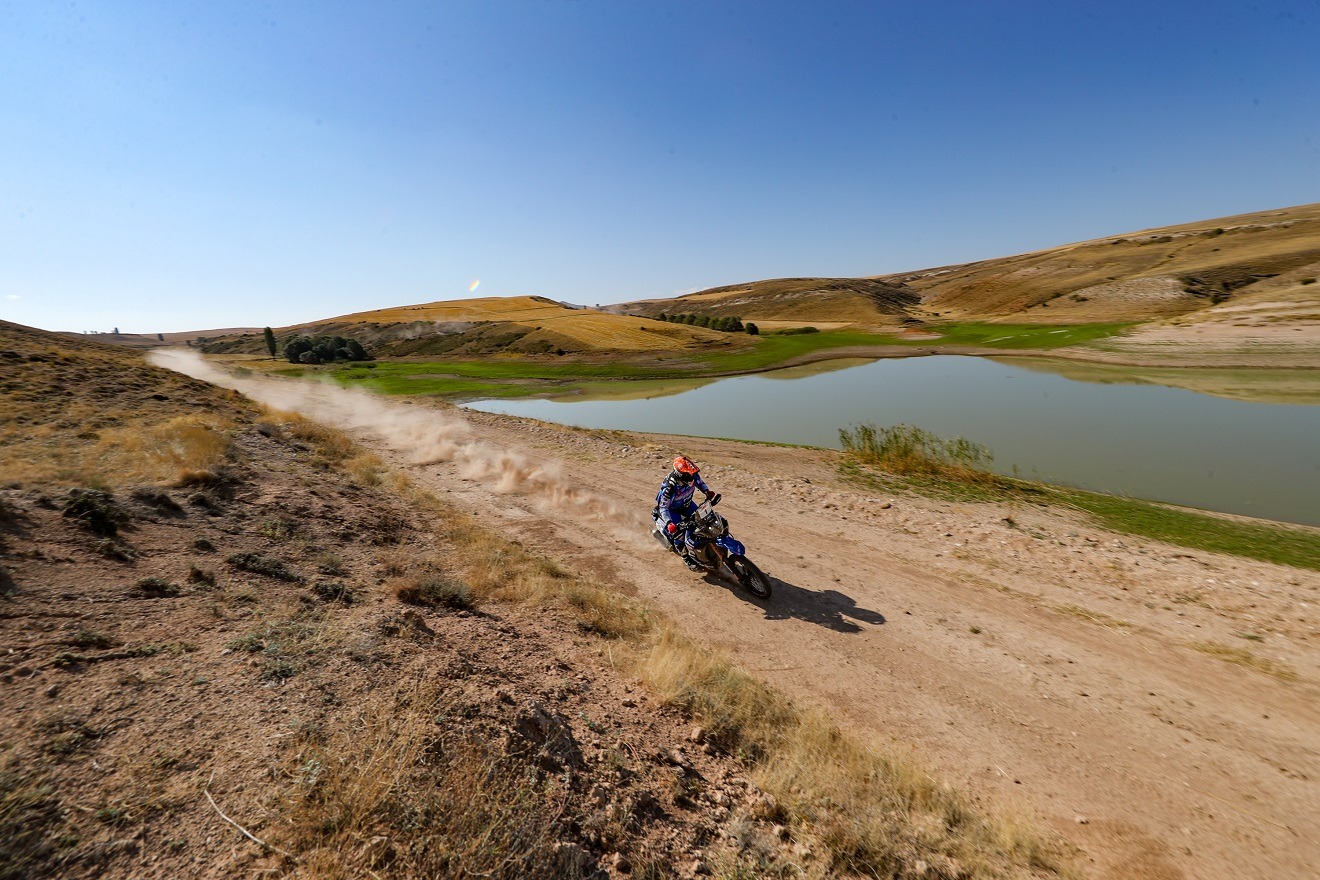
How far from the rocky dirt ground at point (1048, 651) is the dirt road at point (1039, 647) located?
0.03m

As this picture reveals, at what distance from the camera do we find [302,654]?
5.32 metres

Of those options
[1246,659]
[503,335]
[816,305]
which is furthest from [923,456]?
[816,305]

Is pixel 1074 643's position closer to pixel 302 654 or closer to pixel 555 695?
pixel 555 695

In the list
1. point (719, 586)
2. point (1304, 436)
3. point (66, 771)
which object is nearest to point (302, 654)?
point (66, 771)

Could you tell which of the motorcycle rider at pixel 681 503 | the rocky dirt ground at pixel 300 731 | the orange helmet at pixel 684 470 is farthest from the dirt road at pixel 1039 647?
the rocky dirt ground at pixel 300 731

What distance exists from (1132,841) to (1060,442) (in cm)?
2059

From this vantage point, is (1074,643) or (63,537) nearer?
(63,537)

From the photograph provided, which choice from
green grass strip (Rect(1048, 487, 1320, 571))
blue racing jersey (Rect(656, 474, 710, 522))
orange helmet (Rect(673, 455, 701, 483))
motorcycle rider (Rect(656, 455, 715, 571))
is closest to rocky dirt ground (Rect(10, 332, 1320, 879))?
motorcycle rider (Rect(656, 455, 715, 571))

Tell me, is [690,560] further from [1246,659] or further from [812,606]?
[1246,659]

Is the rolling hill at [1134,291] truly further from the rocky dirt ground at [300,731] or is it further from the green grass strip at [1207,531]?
the rocky dirt ground at [300,731]

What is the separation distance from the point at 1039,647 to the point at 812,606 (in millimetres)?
3335

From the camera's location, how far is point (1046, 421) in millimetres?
24312

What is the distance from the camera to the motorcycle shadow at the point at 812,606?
336 inches

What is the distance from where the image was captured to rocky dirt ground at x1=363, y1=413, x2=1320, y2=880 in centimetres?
507
